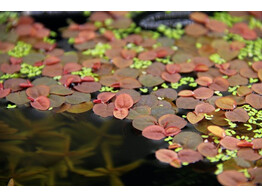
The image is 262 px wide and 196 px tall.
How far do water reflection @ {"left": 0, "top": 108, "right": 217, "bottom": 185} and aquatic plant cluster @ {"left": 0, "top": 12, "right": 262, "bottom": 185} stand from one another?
0.05m

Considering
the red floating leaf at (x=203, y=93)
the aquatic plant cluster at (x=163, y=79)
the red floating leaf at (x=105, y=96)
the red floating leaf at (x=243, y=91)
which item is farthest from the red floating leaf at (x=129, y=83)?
the red floating leaf at (x=243, y=91)

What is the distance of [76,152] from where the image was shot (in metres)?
2.14

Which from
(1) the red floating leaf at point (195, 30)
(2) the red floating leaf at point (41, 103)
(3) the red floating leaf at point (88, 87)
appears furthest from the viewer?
(1) the red floating leaf at point (195, 30)

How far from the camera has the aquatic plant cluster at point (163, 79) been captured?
211 centimetres

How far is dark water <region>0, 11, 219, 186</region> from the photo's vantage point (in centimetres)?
200

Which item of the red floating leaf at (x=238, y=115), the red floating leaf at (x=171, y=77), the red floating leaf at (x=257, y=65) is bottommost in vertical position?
the red floating leaf at (x=238, y=115)

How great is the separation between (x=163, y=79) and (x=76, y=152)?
72cm

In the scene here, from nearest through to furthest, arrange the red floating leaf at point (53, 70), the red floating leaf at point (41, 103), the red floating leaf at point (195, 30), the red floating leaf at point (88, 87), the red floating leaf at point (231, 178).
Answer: the red floating leaf at point (231, 178)
the red floating leaf at point (41, 103)
the red floating leaf at point (88, 87)
the red floating leaf at point (53, 70)
the red floating leaf at point (195, 30)

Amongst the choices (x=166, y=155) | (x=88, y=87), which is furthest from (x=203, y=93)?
(x=88, y=87)

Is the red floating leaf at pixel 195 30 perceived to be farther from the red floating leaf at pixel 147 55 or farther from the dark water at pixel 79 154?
the dark water at pixel 79 154

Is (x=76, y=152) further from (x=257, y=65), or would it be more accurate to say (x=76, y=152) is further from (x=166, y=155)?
(x=257, y=65)

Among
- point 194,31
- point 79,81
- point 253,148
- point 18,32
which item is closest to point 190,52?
point 194,31

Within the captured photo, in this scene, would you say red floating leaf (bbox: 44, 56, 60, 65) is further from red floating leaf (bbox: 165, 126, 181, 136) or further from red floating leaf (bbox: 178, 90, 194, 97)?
red floating leaf (bbox: 165, 126, 181, 136)

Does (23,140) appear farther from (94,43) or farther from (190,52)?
(190,52)
